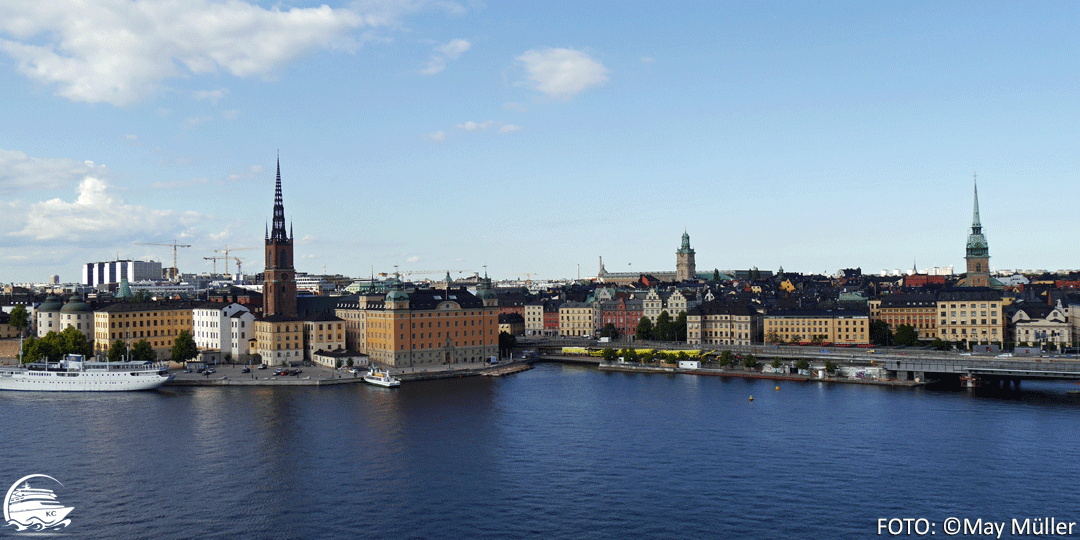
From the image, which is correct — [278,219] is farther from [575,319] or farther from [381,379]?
[575,319]

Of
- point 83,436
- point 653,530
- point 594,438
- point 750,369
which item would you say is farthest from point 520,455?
point 750,369

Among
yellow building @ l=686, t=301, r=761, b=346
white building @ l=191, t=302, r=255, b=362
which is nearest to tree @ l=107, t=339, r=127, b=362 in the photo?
white building @ l=191, t=302, r=255, b=362

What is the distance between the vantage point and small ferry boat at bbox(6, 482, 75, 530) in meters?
30.2

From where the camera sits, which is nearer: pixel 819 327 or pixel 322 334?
pixel 322 334

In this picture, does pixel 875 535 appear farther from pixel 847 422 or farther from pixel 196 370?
pixel 196 370

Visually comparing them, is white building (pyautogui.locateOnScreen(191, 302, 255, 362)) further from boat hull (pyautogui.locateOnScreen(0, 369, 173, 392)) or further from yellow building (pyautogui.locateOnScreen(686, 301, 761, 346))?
yellow building (pyautogui.locateOnScreen(686, 301, 761, 346))

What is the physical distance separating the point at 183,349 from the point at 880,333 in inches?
2674

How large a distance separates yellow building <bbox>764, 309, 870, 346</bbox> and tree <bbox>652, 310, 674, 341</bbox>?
34.6 feet

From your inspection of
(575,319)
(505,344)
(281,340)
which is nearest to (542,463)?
(281,340)

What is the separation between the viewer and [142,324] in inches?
3098

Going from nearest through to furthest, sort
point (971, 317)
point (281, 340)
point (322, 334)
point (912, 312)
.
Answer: point (281, 340)
point (322, 334)
point (971, 317)
point (912, 312)

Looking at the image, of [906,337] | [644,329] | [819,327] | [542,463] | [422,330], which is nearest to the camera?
[542,463]

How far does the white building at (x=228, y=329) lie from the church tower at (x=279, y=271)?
3962 mm

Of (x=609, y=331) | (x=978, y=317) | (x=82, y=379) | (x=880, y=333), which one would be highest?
(x=978, y=317)
